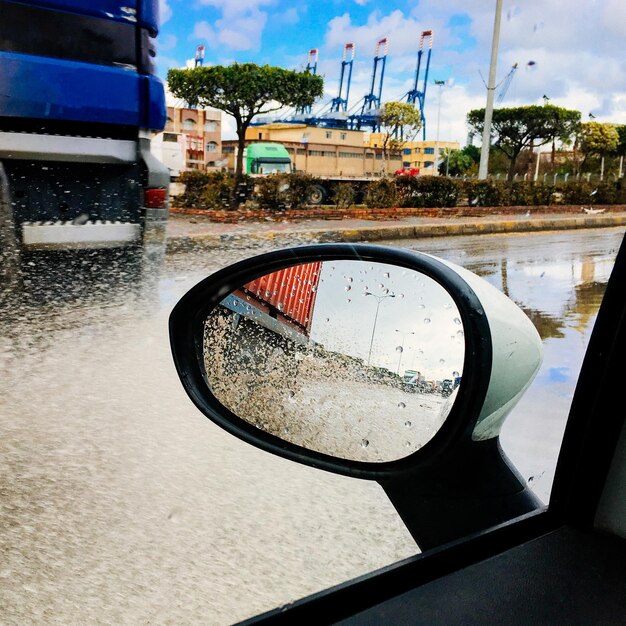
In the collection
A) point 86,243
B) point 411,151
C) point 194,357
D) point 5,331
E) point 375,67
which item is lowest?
point 5,331

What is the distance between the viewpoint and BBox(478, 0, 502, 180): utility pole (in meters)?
1.47

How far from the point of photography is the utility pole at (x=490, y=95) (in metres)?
1.47

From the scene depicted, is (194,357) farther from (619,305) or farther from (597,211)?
(597,211)

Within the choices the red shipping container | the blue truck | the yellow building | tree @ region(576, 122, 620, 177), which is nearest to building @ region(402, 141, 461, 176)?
the yellow building

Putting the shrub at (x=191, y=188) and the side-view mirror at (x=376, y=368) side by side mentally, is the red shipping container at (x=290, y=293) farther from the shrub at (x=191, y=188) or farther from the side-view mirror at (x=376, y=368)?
the shrub at (x=191, y=188)

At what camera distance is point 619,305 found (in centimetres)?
88

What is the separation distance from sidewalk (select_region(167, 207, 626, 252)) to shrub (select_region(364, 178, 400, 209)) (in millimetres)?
176

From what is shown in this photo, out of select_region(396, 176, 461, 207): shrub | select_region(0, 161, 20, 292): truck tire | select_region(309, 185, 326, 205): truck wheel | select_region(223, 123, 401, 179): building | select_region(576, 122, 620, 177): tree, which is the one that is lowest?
select_region(0, 161, 20, 292): truck tire

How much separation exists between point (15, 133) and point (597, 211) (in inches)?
99.3

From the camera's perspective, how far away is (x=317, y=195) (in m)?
4.72

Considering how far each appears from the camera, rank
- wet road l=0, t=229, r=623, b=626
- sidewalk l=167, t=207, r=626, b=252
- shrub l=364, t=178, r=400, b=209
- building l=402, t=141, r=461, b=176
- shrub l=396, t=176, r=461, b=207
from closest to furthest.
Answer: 1. wet road l=0, t=229, r=623, b=626
2. building l=402, t=141, r=461, b=176
3. sidewalk l=167, t=207, r=626, b=252
4. shrub l=396, t=176, r=461, b=207
5. shrub l=364, t=178, r=400, b=209

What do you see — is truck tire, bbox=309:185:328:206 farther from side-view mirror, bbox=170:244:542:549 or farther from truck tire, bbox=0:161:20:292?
side-view mirror, bbox=170:244:542:549

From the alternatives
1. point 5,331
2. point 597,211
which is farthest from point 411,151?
point 5,331

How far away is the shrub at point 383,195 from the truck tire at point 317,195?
32cm
